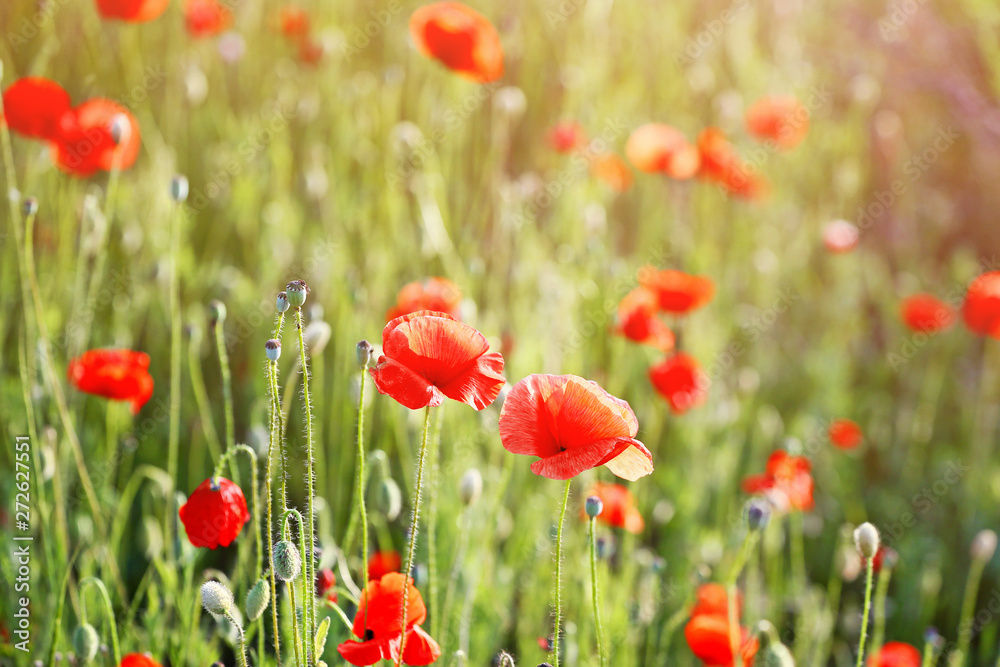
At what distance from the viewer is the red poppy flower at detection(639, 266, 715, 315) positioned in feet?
6.77

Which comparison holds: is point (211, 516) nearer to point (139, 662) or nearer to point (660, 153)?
point (139, 662)

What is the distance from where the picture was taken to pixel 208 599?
972 millimetres

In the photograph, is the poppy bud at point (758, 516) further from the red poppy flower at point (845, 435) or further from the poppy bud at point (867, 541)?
the red poppy flower at point (845, 435)

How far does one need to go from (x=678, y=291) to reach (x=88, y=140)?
1377 millimetres

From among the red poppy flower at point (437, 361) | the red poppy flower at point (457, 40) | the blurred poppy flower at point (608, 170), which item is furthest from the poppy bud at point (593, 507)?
the blurred poppy flower at point (608, 170)

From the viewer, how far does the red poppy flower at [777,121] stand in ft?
9.39

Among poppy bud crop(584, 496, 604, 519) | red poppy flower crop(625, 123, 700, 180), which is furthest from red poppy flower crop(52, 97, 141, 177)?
red poppy flower crop(625, 123, 700, 180)

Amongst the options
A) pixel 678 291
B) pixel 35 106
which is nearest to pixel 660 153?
pixel 678 291

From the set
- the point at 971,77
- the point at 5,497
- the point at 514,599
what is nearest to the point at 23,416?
the point at 5,497

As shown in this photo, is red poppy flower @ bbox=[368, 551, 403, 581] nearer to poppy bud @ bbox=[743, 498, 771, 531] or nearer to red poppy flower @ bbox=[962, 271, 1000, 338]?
poppy bud @ bbox=[743, 498, 771, 531]

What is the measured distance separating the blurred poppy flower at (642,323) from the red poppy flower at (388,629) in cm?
96

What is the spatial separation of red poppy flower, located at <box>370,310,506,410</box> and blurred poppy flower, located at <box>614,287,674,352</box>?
2.94 feet

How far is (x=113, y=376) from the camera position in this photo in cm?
149

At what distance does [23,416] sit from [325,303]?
0.83m
